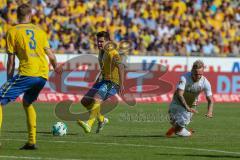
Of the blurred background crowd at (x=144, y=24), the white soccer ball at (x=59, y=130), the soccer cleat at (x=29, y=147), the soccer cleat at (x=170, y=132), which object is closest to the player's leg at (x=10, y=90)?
the soccer cleat at (x=29, y=147)

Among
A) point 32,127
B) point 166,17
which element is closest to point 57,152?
point 32,127

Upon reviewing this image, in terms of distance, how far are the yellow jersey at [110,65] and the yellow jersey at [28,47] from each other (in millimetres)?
4347

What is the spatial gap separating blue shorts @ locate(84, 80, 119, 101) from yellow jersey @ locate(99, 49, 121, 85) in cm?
11

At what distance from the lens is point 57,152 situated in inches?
542

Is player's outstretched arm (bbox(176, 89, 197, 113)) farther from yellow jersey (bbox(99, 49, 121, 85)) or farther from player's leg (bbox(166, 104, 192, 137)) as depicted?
yellow jersey (bbox(99, 49, 121, 85))

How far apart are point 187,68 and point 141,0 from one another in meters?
5.84

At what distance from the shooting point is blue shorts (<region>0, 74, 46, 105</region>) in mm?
13781

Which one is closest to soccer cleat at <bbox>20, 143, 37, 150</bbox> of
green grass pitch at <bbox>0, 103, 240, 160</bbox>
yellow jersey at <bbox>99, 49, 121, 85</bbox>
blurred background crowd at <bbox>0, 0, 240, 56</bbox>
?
green grass pitch at <bbox>0, 103, 240, 160</bbox>

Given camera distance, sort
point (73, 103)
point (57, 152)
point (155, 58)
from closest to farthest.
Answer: point (57, 152) → point (73, 103) → point (155, 58)

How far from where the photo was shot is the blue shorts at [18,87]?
13.8m

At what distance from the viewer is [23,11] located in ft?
44.2

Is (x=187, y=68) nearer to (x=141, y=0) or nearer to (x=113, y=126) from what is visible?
(x=141, y=0)

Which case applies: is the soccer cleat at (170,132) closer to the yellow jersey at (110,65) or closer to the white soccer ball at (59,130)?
the yellow jersey at (110,65)

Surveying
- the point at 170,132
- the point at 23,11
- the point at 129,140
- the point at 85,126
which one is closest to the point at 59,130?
the point at 85,126
